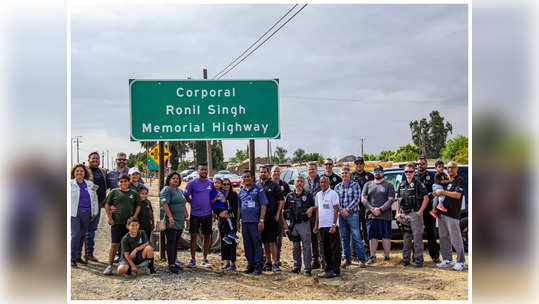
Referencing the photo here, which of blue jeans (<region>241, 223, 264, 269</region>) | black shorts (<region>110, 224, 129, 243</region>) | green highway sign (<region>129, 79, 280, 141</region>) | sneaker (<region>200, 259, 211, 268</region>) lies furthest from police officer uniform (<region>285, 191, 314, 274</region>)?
black shorts (<region>110, 224, 129, 243</region>)

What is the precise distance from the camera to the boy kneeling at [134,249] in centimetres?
860

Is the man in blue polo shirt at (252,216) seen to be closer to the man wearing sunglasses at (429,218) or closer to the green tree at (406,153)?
the man wearing sunglasses at (429,218)

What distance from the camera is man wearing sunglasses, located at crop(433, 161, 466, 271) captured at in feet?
28.6

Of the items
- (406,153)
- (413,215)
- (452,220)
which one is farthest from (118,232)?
(406,153)

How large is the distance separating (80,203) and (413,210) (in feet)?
20.6

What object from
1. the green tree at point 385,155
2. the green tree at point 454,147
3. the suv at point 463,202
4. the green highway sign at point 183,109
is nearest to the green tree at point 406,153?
the green tree at point 385,155

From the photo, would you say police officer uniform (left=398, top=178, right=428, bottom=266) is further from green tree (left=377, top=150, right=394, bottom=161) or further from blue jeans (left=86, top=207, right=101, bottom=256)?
green tree (left=377, top=150, right=394, bottom=161)

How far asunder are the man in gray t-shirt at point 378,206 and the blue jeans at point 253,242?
213cm

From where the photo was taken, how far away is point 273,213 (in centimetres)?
919
